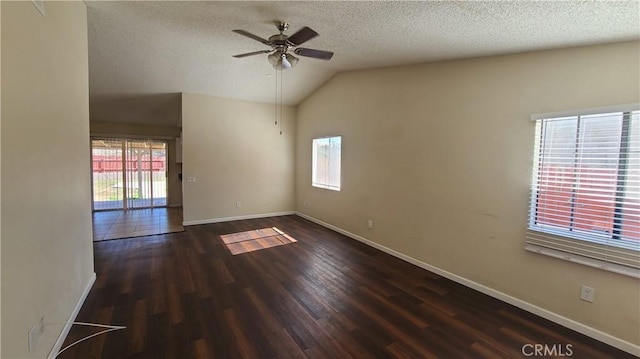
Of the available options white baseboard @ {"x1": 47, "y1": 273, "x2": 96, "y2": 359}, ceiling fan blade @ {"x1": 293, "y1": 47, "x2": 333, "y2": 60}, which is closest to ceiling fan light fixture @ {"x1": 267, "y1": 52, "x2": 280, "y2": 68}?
ceiling fan blade @ {"x1": 293, "y1": 47, "x2": 333, "y2": 60}

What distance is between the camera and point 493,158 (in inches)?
113

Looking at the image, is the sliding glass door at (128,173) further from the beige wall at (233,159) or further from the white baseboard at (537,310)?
the white baseboard at (537,310)

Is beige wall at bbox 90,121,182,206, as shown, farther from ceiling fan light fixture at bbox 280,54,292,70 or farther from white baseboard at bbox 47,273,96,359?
ceiling fan light fixture at bbox 280,54,292,70

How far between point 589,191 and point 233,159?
5.63 metres

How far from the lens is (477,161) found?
3.02m

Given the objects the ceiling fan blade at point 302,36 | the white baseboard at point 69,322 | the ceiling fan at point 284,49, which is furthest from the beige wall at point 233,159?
the ceiling fan blade at point 302,36

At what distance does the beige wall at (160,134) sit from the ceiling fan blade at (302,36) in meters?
6.56

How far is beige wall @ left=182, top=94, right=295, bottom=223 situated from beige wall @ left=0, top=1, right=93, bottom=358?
111 inches

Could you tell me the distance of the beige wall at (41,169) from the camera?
1.42 m

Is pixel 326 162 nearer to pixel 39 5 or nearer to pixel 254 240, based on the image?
pixel 254 240

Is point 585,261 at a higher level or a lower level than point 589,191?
lower

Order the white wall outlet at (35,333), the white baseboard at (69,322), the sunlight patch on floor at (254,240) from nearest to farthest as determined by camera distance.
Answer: the white wall outlet at (35,333)
the white baseboard at (69,322)
the sunlight patch on floor at (254,240)

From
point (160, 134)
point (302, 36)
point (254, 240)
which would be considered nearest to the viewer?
point (302, 36)

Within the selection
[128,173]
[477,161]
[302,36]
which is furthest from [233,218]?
[477,161]
